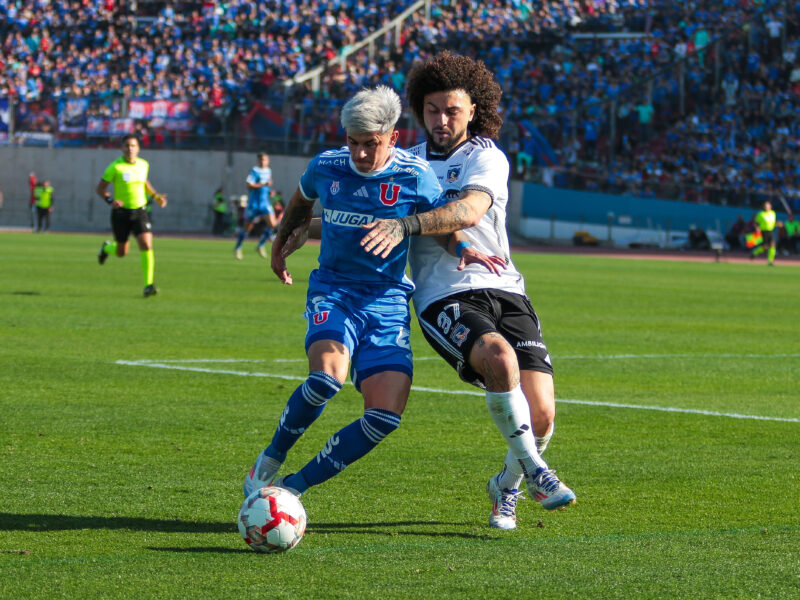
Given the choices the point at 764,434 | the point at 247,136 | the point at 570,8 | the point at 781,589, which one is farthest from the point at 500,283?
the point at 570,8

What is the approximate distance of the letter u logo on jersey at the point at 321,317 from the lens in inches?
205

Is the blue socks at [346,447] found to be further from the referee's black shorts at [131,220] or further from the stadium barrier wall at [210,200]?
the stadium barrier wall at [210,200]

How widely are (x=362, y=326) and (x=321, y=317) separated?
0.18 m

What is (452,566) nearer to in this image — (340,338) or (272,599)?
(272,599)

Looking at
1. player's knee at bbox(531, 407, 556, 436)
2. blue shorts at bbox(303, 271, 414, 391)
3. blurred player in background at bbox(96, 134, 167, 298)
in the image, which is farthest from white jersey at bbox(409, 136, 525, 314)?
blurred player in background at bbox(96, 134, 167, 298)

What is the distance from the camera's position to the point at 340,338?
5.12 m

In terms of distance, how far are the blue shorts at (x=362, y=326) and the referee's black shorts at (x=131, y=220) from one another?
1200cm

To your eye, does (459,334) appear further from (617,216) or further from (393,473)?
(617,216)

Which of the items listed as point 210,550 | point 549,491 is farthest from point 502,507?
point 210,550

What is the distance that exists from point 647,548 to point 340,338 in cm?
151

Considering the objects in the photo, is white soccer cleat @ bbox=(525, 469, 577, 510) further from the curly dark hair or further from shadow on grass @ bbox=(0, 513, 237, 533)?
the curly dark hair

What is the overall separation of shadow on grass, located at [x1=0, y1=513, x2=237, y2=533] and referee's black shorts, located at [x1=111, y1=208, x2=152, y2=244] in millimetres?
12167

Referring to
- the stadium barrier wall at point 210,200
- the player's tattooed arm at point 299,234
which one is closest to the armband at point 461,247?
the player's tattooed arm at point 299,234

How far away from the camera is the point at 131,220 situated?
17.1m
